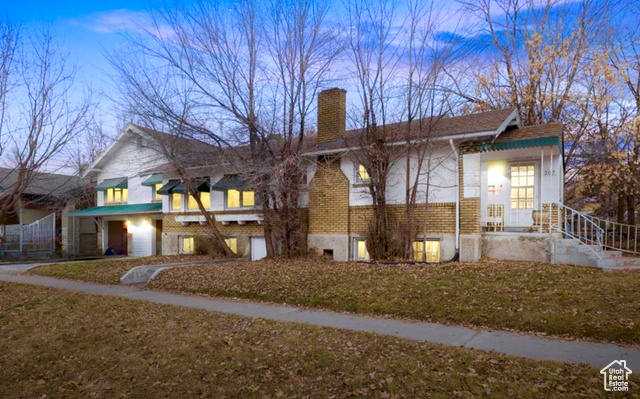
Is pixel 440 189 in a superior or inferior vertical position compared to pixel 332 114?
inferior

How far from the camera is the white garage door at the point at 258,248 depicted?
1823cm

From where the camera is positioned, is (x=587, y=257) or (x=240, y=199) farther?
(x=240, y=199)

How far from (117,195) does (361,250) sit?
16.2 metres

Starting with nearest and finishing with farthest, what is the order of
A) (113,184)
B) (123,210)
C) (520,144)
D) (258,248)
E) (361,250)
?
(520,144) < (361,250) < (258,248) < (123,210) < (113,184)

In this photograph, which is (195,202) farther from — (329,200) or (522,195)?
(522,195)

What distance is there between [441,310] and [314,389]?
389cm

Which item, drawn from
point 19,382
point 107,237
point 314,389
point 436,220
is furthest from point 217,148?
point 107,237

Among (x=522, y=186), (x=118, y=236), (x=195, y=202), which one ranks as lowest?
(x=118, y=236)

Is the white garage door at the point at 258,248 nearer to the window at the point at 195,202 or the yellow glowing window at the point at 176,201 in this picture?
the window at the point at 195,202

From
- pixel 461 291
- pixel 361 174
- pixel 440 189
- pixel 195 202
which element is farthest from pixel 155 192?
pixel 461 291

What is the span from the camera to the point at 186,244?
20.7m

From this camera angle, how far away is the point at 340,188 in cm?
1560

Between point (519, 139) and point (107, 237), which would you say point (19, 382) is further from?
point (107, 237)

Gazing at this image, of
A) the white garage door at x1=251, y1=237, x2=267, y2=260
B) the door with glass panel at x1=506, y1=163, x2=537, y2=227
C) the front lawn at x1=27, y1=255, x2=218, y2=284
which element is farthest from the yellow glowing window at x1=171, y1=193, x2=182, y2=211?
the door with glass panel at x1=506, y1=163, x2=537, y2=227
